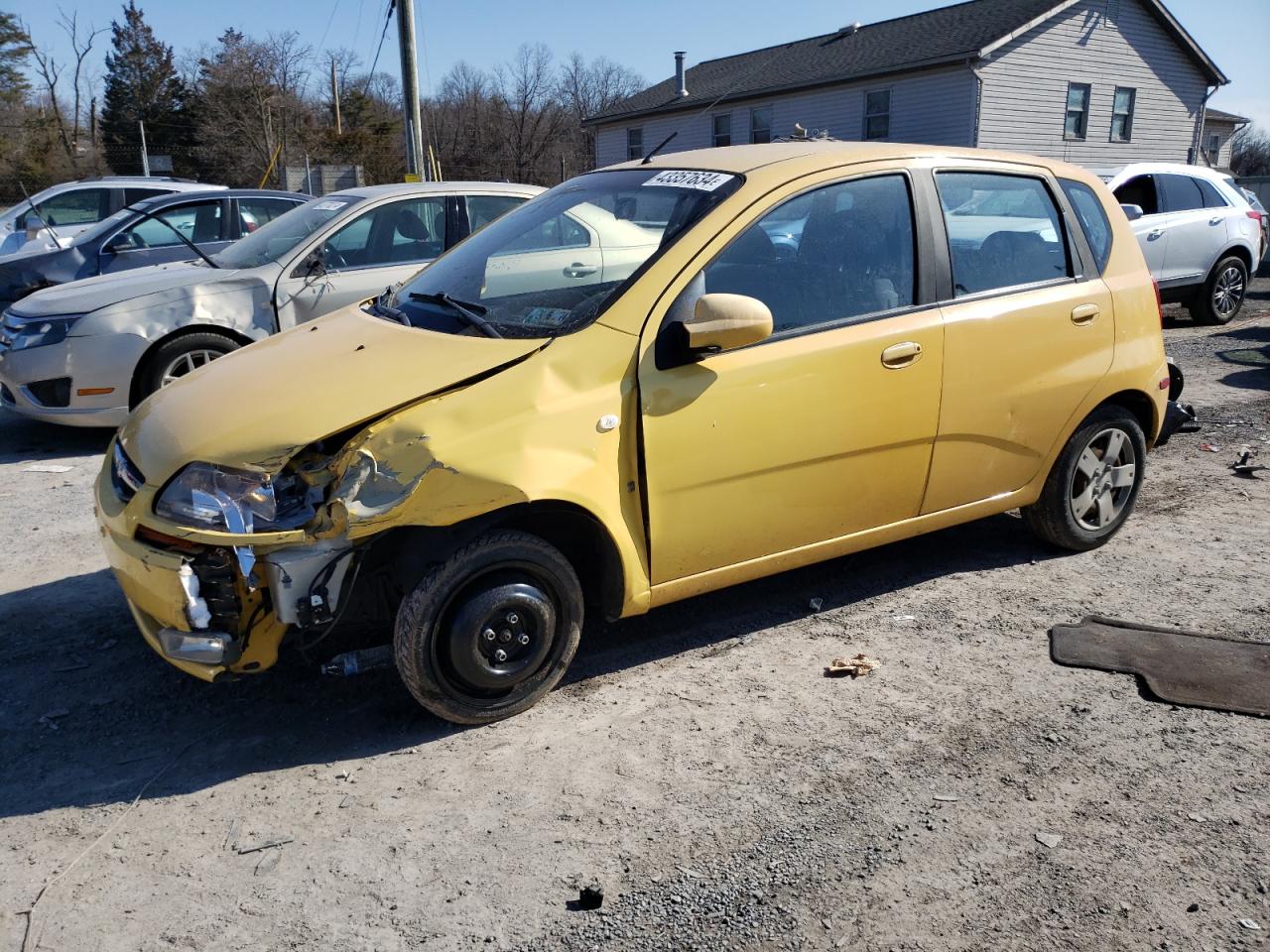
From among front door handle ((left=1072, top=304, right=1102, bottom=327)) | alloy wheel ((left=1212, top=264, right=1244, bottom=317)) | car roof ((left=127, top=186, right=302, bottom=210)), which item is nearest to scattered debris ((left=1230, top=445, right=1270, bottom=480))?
front door handle ((left=1072, top=304, right=1102, bottom=327))

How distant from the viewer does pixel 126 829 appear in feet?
9.70

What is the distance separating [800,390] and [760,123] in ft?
98.7

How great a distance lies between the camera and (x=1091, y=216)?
471cm

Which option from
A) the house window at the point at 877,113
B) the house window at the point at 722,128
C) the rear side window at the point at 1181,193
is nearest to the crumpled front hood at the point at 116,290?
the rear side window at the point at 1181,193

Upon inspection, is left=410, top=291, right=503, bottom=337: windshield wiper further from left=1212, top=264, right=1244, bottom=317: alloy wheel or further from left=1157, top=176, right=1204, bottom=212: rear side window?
left=1212, top=264, right=1244, bottom=317: alloy wheel

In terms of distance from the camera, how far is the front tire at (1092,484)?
185 inches

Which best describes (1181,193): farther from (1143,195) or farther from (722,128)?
(722,128)

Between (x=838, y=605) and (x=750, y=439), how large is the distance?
1.19 meters

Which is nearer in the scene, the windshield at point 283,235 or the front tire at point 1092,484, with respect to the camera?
the front tire at point 1092,484

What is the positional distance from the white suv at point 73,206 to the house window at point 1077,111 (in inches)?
990

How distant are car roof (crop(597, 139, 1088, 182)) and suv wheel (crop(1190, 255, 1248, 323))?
903 cm

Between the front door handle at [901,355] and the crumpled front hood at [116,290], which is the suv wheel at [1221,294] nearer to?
the front door handle at [901,355]

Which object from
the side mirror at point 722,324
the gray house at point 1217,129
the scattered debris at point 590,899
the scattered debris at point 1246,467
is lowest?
the scattered debris at point 590,899

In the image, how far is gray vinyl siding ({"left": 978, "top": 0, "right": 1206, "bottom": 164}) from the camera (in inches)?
1054
